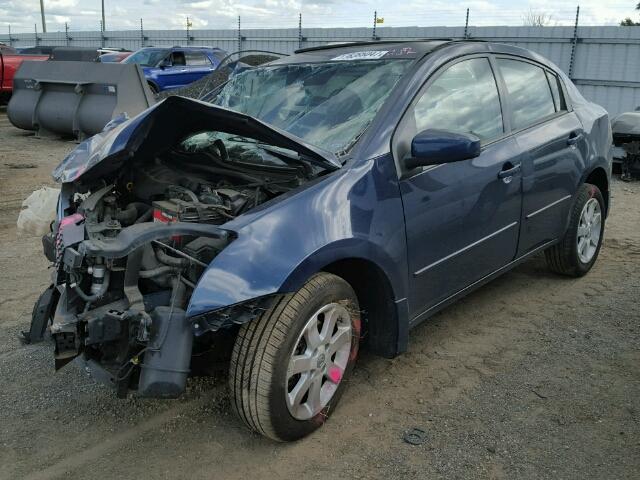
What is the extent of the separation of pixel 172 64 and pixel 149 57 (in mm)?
623

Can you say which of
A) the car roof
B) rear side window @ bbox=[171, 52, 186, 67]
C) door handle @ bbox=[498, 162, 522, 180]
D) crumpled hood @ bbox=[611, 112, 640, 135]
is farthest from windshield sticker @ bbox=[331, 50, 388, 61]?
rear side window @ bbox=[171, 52, 186, 67]

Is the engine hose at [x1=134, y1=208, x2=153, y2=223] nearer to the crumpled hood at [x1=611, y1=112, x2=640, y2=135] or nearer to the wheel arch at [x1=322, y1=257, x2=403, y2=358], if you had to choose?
the wheel arch at [x1=322, y1=257, x2=403, y2=358]

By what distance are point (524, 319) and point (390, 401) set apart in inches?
55.8

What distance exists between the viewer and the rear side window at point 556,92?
4.36 metres

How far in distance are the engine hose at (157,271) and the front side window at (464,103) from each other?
4.67 feet

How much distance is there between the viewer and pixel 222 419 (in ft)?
9.74

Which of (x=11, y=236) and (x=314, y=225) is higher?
(x=314, y=225)

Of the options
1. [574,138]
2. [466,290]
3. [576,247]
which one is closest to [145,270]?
[466,290]

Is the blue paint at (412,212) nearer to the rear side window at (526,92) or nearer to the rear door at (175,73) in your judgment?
the rear side window at (526,92)

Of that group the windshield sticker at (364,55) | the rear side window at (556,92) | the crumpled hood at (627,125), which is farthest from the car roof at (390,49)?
the crumpled hood at (627,125)

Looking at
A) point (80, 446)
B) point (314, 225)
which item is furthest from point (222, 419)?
point (314, 225)

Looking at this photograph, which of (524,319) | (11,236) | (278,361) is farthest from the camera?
(11,236)

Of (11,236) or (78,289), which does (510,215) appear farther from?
(11,236)

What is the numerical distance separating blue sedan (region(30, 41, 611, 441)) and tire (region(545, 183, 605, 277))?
0.31 metres
